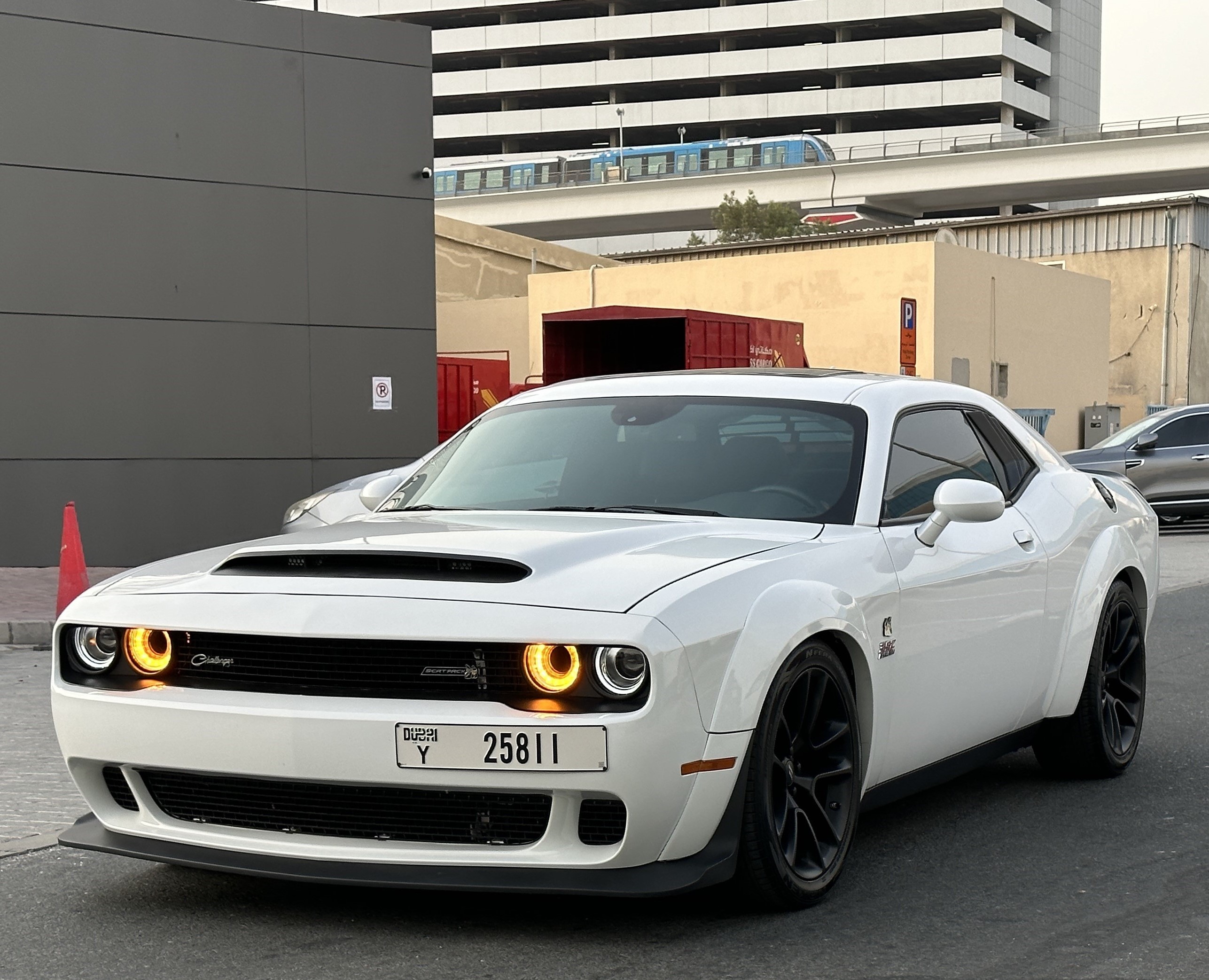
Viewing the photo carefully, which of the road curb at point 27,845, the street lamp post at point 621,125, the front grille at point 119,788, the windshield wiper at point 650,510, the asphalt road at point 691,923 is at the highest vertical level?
the street lamp post at point 621,125

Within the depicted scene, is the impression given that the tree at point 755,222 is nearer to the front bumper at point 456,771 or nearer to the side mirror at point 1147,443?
the side mirror at point 1147,443

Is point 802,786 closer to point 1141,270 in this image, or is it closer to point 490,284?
point 490,284

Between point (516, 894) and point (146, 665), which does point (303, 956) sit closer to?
point (516, 894)

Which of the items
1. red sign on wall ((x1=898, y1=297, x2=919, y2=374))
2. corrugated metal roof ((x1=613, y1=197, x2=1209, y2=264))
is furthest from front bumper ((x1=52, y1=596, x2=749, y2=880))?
corrugated metal roof ((x1=613, y1=197, x2=1209, y2=264))

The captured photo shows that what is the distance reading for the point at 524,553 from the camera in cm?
442

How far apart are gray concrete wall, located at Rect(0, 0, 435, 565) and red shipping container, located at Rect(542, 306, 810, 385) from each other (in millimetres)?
4674

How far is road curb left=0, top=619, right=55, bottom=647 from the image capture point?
11961 millimetres

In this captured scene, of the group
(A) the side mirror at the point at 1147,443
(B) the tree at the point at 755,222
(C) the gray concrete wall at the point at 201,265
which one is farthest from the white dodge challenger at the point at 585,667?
(B) the tree at the point at 755,222

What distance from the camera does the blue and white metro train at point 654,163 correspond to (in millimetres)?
82438

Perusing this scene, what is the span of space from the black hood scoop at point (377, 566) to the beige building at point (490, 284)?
31695 mm

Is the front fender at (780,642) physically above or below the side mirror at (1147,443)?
above

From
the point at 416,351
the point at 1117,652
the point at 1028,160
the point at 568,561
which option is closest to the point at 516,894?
the point at 568,561

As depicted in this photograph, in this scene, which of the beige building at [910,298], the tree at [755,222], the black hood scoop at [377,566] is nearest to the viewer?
the black hood scoop at [377,566]

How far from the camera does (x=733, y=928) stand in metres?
A: 4.43
